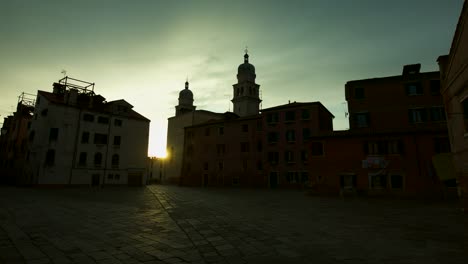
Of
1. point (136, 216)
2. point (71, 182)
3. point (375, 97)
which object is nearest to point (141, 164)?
point (71, 182)

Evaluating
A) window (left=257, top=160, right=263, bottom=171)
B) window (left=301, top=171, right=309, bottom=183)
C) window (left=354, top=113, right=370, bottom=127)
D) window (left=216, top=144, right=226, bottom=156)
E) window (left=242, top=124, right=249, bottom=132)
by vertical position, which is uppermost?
window (left=242, top=124, right=249, bottom=132)

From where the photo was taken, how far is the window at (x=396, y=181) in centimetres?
2202

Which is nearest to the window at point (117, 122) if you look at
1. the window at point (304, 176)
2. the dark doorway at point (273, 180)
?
the dark doorway at point (273, 180)

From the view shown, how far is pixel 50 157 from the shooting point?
3120cm

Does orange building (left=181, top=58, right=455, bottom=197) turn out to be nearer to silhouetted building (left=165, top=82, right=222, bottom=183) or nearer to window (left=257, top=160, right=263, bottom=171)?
window (left=257, top=160, right=263, bottom=171)

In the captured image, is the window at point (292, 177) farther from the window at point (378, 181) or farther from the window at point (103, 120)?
the window at point (103, 120)

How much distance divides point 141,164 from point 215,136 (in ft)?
40.7

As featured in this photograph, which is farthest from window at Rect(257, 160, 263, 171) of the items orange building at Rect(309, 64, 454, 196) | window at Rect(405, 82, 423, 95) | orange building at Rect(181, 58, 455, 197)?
window at Rect(405, 82, 423, 95)

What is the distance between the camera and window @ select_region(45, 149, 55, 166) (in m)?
31.0

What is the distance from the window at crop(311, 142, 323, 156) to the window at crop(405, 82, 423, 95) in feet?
40.2

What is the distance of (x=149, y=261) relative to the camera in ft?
18.0

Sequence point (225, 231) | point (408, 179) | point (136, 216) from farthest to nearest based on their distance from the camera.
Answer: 1. point (408, 179)
2. point (136, 216)
3. point (225, 231)

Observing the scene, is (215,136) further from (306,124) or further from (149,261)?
(149,261)

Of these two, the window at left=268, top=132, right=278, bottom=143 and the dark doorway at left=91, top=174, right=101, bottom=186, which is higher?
the window at left=268, top=132, right=278, bottom=143
